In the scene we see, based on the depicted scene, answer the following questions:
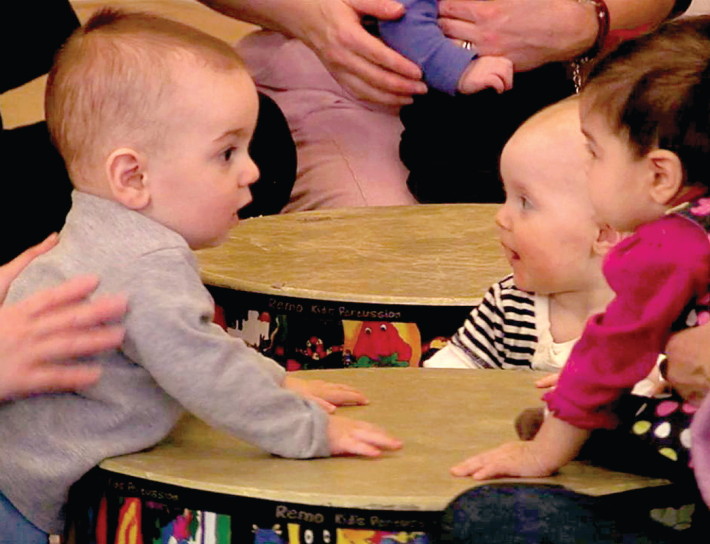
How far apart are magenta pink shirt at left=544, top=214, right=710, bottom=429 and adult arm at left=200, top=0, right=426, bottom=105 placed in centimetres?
125

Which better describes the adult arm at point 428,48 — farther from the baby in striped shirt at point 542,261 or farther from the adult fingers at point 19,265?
the adult fingers at point 19,265

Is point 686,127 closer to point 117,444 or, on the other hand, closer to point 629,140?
point 629,140

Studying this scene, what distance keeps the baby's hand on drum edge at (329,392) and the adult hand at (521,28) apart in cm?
115

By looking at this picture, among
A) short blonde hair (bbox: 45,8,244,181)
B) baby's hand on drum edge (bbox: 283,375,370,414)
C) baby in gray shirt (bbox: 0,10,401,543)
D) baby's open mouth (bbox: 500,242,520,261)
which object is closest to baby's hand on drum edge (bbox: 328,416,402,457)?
baby in gray shirt (bbox: 0,10,401,543)

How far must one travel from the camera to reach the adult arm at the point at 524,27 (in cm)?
254

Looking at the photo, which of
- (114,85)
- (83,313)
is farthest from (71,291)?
(114,85)

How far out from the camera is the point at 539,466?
1284 mm

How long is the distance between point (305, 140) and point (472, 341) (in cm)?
102

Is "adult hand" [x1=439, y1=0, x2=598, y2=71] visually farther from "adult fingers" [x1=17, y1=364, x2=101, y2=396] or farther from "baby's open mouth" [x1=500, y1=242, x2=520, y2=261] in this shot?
"adult fingers" [x1=17, y1=364, x2=101, y2=396]

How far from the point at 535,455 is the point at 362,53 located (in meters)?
1.30

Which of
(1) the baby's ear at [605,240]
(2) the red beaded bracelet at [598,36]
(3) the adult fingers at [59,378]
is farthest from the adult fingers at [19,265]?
(2) the red beaded bracelet at [598,36]

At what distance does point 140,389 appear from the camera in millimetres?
1356

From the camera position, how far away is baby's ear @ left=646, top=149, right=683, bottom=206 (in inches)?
48.8

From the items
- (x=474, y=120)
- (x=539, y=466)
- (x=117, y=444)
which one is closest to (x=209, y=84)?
(x=117, y=444)
